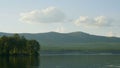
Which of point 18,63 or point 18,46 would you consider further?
point 18,46

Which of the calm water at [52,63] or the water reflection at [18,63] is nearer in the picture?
the water reflection at [18,63]

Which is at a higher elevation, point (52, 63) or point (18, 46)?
point (18, 46)

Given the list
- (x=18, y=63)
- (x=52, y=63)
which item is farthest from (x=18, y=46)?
(x=18, y=63)

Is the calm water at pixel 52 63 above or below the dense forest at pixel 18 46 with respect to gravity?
below

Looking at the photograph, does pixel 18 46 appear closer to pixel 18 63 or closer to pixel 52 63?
pixel 52 63

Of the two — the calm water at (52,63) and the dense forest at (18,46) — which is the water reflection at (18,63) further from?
the dense forest at (18,46)

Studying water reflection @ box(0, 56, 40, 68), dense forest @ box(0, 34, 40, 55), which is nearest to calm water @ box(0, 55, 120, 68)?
water reflection @ box(0, 56, 40, 68)

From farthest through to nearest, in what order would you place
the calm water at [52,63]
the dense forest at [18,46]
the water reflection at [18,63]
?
the dense forest at [18,46] < the calm water at [52,63] < the water reflection at [18,63]

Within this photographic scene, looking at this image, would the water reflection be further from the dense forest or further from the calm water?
the dense forest

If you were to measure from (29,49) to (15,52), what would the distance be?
228 inches

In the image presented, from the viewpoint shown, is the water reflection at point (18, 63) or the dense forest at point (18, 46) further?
the dense forest at point (18, 46)

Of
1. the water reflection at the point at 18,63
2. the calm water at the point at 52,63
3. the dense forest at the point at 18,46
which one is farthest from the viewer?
the dense forest at the point at 18,46

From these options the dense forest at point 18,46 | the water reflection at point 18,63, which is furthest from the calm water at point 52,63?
the dense forest at point 18,46

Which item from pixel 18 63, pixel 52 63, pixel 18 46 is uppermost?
pixel 18 46
